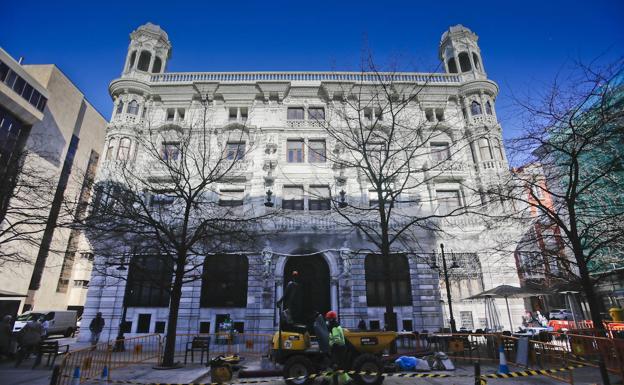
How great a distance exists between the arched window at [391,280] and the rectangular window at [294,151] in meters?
9.21

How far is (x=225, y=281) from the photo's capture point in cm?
2103

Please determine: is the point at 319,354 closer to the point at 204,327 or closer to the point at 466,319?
the point at 204,327

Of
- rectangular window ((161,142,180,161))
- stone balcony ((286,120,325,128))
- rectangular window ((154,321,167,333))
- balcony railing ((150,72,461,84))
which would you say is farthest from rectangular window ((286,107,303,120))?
rectangular window ((154,321,167,333))

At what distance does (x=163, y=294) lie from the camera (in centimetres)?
2103

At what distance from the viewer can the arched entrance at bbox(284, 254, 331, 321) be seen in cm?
2080

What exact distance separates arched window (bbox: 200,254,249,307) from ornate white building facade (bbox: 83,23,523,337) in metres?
0.09

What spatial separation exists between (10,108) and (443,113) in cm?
4668

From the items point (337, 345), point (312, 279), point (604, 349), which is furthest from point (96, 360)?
point (604, 349)

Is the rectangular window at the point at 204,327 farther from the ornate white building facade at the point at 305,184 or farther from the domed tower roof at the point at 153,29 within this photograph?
the domed tower roof at the point at 153,29

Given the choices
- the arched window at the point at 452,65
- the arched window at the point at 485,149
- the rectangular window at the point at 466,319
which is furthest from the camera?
the arched window at the point at 452,65

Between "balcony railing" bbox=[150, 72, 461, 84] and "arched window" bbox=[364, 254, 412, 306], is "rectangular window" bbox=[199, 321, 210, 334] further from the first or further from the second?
"balcony railing" bbox=[150, 72, 461, 84]

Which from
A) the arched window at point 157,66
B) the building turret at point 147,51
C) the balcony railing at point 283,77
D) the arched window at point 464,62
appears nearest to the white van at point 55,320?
the building turret at point 147,51

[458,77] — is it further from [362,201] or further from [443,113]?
[362,201]

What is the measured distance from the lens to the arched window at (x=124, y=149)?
939 inches
